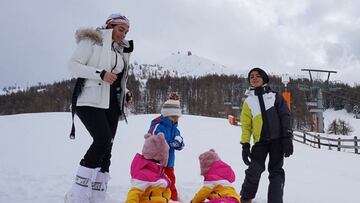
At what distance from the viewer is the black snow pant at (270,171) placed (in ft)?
11.2

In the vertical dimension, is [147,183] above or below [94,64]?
below

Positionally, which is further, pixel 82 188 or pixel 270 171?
pixel 270 171

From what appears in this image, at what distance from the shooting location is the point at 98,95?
118 inches

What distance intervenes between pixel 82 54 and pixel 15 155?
14.8 feet

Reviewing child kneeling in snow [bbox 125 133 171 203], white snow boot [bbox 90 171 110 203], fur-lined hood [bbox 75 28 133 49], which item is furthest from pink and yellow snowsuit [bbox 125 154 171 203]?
fur-lined hood [bbox 75 28 133 49]

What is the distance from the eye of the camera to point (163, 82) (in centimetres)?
9725

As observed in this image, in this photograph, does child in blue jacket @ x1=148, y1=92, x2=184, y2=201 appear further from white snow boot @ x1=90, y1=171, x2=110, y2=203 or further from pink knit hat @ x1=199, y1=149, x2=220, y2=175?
white snow boot @ x1=90, y1=171, x2=110, y2=203

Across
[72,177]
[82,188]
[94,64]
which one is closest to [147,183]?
[82,188]

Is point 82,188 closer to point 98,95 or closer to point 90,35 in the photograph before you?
point 98,95

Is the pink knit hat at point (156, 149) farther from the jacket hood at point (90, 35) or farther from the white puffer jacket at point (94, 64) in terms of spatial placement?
the jacket hood at point (90, 35)

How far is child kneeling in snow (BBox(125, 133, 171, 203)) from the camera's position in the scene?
103 inches

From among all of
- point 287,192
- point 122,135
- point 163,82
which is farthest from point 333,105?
point 287,192

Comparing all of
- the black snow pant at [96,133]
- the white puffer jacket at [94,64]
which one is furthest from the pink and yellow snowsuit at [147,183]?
the white puffer jacket at [94,64]

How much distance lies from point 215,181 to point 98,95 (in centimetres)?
119
